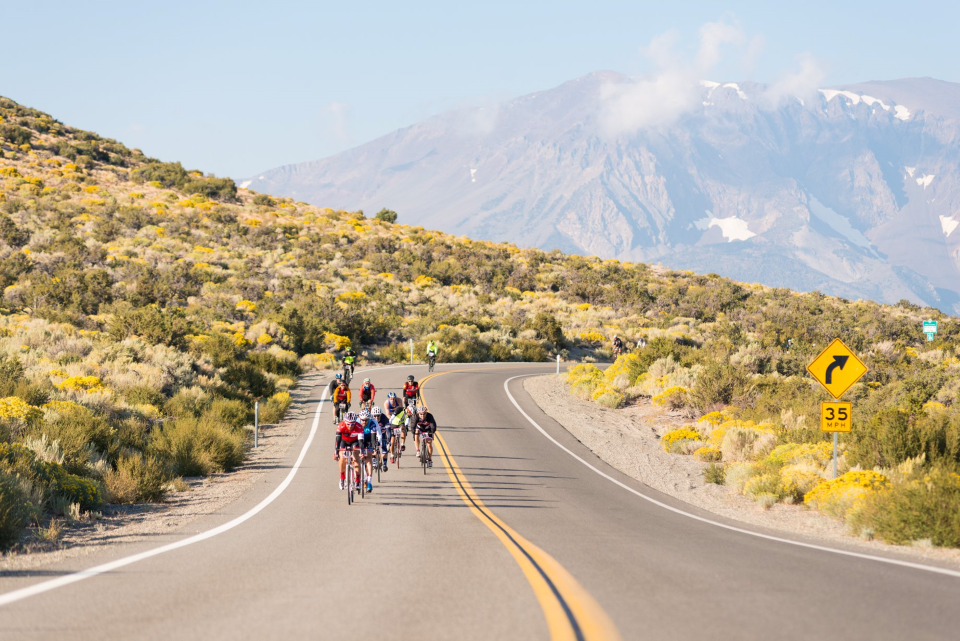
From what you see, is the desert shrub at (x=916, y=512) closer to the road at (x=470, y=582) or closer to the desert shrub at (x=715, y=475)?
the road at (x=470, y=582)

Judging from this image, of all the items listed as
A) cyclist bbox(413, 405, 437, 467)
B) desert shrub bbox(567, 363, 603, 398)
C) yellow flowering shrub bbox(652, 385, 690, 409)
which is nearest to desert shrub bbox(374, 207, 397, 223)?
desert shrub bbox(567, 363, 603, 398)

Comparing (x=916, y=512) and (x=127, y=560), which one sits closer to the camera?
(x=127, y=560)

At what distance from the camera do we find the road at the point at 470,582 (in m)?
5.63

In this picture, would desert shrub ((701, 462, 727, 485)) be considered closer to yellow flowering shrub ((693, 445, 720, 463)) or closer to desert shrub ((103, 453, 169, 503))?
yellow flowering shrub ((693, 445, 720, 463))

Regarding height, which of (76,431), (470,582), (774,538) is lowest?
(774,538)

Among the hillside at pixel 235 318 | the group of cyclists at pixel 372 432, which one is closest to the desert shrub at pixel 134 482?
the hillside at pixel 235 318

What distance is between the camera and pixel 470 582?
708 centimetres

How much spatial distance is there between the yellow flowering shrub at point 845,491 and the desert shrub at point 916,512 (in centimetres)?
70

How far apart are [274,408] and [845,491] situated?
17.4 metres

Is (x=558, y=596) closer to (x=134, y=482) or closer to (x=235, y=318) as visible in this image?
(x=134, y=482)

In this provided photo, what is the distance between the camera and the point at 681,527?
11258 millimetres

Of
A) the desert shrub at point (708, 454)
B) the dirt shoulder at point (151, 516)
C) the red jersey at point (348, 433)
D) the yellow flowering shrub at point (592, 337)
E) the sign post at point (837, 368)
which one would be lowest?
the dirt shoulder at point (151, 516)

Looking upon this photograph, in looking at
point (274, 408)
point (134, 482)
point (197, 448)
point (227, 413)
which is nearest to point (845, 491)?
point (134, 482)

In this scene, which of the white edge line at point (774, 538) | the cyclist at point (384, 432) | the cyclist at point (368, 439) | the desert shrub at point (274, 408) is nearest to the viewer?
the white edge line at point (774, 538)
